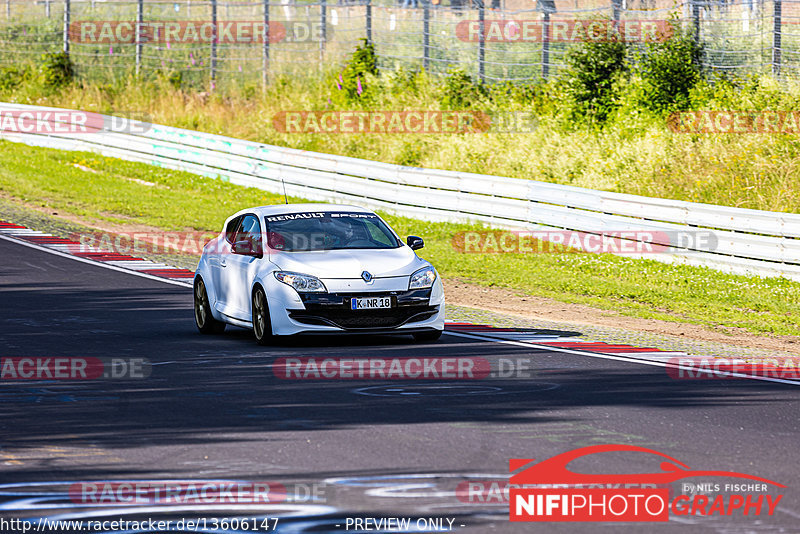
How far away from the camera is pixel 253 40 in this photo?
4081 cm

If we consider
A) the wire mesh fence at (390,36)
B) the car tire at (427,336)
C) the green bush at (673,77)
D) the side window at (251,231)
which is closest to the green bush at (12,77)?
the wire mesh fence at (390,36)

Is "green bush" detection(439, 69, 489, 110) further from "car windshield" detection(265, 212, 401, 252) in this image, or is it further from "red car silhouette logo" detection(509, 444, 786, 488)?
"red car silhouette logo" detection(509, 444, 786, 488)

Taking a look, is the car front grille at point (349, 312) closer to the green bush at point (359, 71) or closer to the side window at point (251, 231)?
the side window at point (251, 231)

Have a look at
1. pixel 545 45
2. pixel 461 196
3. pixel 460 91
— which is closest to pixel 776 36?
pixel 545 45

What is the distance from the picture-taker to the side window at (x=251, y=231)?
14191 millimetres

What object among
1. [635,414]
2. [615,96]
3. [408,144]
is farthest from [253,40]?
[635,414]

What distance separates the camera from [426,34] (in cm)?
3578

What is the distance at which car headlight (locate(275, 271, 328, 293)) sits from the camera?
42.7ft

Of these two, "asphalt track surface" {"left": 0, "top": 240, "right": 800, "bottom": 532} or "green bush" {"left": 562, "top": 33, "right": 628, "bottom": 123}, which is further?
"green bush" {"left": 562, "top": 33, "right": 628, "bottom": 123}

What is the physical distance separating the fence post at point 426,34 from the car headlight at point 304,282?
23.1 m

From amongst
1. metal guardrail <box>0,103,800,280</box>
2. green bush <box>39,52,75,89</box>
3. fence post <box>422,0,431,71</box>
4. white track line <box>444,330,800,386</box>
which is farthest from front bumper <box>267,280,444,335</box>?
green bush <box>39,52,75,89</box>

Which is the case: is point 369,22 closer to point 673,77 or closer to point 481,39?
point 481,39

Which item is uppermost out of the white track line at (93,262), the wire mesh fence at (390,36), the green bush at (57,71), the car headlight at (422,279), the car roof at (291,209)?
the wire mesh fence at (390,36)

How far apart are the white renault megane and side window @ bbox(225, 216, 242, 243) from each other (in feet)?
0.15
